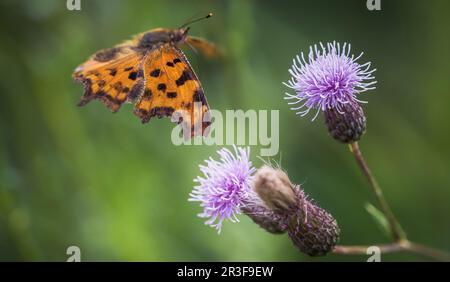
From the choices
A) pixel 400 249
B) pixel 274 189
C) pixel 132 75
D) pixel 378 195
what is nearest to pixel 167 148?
pixel 132 75

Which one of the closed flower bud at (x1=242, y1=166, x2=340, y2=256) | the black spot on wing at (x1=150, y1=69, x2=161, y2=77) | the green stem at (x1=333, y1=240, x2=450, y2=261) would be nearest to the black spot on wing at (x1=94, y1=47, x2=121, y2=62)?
the black spot on wing at (x1=150, y1=69, x2=161, y2=77)

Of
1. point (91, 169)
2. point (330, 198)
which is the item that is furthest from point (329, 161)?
point (91, 169)

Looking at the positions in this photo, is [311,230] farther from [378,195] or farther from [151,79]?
[151,79]

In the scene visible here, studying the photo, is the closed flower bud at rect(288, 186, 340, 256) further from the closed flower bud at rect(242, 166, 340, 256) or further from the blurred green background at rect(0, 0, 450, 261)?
the blurred green background at rect(0, 0, 450, 261)

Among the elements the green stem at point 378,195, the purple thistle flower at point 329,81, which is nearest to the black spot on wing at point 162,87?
the purple thistle flower at point 329,81

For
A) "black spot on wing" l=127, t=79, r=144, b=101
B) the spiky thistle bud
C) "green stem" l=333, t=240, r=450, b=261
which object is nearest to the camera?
"green stem" l=333, t=240, r=450, b=261

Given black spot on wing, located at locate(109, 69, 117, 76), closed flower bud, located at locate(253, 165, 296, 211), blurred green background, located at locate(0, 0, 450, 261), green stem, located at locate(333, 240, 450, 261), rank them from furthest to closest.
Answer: blurred green background, located at locate(0, 0, 450, 261) → black spot on wing, located at locate(109, 69, 117, 76) → green stem, located at locate(333, 240, 450, 261) → closed flower bud, located at locate(253, 165, 296, 211)

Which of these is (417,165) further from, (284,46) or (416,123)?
(284,46)
